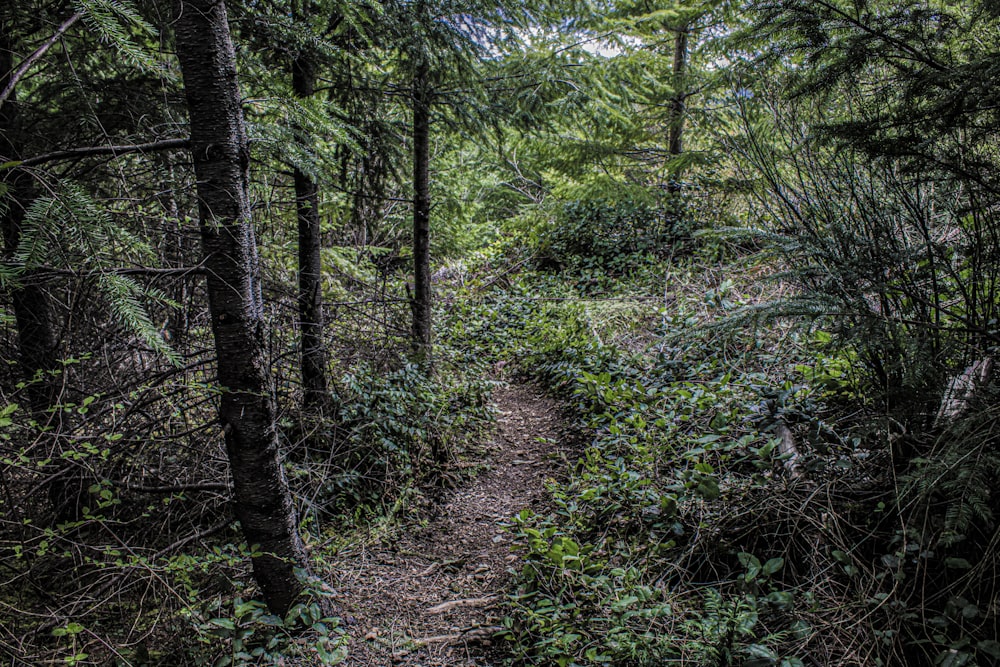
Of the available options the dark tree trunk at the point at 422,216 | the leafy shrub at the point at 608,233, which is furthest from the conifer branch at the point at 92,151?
the leafy shrub at the point at 608,233

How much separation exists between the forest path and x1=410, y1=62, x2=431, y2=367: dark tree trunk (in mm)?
1777

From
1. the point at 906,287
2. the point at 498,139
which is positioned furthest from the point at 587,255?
the point at 906,287

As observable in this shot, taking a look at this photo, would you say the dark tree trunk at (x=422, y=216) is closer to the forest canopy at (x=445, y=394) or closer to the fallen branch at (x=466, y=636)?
the forest canopy at (x=445, y=394)

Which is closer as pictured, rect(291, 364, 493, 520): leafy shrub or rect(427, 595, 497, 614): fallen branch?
rect(427, 595, 497, 614): fallen branch

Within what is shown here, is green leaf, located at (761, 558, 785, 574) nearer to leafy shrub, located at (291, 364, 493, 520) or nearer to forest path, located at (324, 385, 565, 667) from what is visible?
forest path, located at (324, 385, 565, 667)

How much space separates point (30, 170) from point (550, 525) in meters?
3.91

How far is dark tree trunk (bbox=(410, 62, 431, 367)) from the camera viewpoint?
6145 millimetres

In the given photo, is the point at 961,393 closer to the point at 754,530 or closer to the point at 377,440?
the point at 754,530

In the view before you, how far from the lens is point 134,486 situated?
3.20m

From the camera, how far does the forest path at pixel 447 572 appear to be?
3.30 m

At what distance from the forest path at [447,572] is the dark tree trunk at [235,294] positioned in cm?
69

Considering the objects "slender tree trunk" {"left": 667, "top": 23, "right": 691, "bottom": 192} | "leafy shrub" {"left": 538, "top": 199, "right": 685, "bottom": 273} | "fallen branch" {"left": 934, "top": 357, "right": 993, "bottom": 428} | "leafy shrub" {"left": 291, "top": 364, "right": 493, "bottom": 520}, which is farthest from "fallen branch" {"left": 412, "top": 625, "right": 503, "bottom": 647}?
"slender tree trunk" {"left": 667, "top": 23, "right": 691, "bottom": 192}

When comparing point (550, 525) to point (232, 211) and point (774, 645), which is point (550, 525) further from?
point (232, 211)

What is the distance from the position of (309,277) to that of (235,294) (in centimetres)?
247
